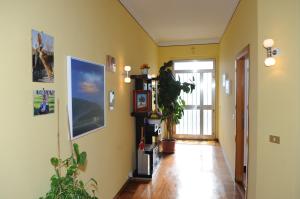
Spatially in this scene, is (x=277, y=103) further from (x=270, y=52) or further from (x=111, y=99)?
(x=111, y=99)

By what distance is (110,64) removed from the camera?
309 centimetres

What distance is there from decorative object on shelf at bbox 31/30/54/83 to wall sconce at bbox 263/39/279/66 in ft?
6.88

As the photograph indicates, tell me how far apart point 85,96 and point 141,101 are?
1739 millimetres

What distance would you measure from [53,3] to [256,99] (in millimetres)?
2291

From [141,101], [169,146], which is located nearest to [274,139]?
[141,101]

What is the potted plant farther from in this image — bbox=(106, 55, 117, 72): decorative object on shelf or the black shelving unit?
bbox=(106, 55, 117, 72): decorative object on shelf

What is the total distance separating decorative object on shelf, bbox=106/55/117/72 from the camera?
2986mm

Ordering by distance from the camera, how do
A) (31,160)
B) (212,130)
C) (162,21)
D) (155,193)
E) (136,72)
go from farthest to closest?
(212,130)
(162,21)
(136,72)
(155,193)
(31,160)

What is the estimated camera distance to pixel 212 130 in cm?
707

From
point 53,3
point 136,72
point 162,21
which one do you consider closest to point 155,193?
point 136,72

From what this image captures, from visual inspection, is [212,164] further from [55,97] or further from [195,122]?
[55,97]

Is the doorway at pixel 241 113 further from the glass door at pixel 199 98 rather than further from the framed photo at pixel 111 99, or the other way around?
the glass door at pixel 199 98

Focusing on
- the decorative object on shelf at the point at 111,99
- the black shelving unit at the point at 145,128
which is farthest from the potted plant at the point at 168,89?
the decorative object on shelf at the point at 111,99

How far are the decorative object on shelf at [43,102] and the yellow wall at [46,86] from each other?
1.8 inches
